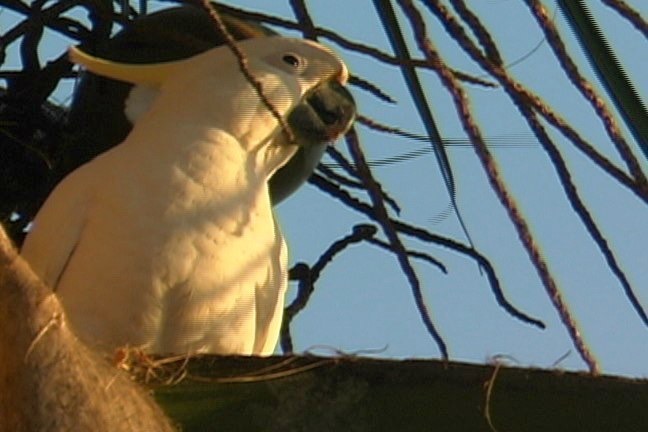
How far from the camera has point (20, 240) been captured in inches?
43.9

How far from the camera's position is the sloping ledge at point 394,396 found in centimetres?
74

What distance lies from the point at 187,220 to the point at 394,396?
23 cm

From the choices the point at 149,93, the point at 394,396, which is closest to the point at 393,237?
the point at 394,396

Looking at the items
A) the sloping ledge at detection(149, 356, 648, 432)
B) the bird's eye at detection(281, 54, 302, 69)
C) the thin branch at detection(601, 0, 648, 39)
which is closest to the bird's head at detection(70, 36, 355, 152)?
the bird's eye at detection(281, 54, 302, 69)

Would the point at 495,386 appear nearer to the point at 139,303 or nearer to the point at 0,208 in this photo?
the point at 139,303

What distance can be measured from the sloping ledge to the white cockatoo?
14cm

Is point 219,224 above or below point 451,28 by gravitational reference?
below

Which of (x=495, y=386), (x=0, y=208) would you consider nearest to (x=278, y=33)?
(x=0, y=208)

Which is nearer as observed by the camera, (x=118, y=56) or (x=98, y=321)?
(x=98, y=321)

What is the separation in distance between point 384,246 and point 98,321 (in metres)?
→ 0.29

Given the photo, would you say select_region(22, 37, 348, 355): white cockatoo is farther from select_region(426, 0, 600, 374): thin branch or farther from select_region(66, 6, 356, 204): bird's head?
select_region(426, 0, 600, 374): thin branch

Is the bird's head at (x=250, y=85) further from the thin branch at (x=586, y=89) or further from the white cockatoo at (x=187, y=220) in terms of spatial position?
the thin branch at (x=586, y=89)

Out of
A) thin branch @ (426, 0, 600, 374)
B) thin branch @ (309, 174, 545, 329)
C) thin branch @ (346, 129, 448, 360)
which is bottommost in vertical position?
thin branch @ (309, 174, 545, 329)

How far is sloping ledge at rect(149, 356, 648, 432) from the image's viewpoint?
2.42 ft
